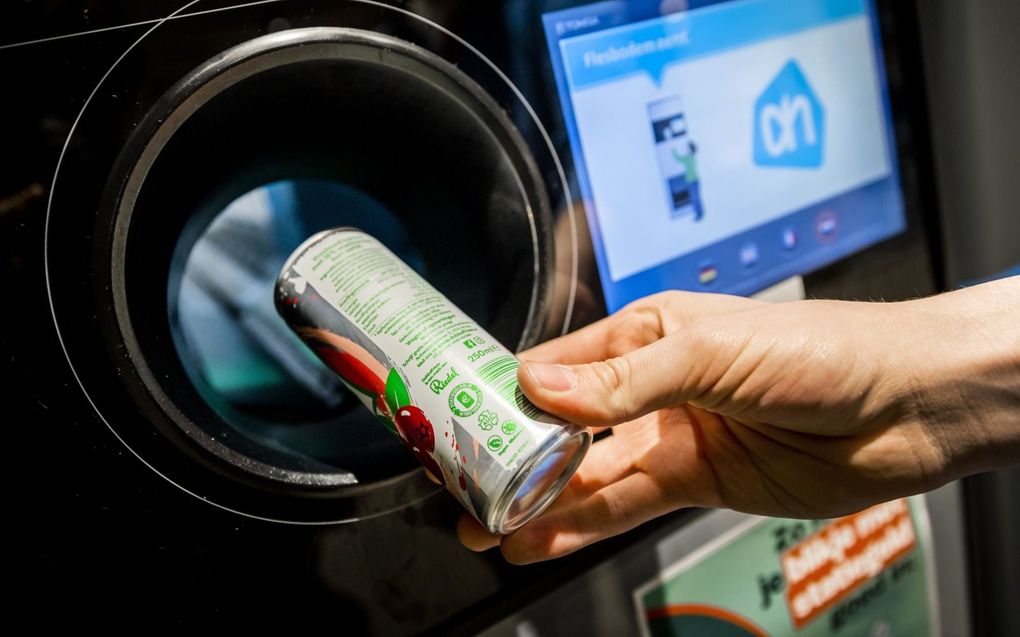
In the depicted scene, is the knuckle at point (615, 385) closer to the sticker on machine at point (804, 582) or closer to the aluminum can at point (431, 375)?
the aluminum can at point (431, 375)

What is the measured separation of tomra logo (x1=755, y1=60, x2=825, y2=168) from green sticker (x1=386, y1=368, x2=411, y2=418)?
50 cm

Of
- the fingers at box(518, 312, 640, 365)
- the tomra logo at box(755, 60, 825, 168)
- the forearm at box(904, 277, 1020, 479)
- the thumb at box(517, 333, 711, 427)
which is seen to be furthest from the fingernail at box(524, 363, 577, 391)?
the tomra logo at box(755, 60, 825, 168)

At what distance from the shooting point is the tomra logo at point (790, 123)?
2.74 ft

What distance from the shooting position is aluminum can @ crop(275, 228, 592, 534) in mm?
502

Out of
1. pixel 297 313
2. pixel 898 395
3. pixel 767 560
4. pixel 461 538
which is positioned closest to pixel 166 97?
pixel 297 313

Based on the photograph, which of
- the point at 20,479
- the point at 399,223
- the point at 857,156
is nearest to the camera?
the point at 20,479

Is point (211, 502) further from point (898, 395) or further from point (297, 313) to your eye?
point (898, 395)

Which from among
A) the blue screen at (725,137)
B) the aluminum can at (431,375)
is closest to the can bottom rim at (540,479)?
the aluminum can at (431,375)

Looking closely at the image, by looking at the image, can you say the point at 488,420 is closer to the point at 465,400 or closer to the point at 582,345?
the point at 465,400

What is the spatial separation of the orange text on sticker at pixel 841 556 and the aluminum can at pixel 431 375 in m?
0.44

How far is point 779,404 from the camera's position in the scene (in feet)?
1.98

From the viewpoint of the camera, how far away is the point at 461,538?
632mm

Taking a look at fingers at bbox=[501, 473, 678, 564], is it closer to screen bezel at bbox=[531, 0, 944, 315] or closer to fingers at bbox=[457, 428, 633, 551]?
fingers at bbox=[457, 428, 633, 551]

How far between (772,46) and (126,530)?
2.54 ft
